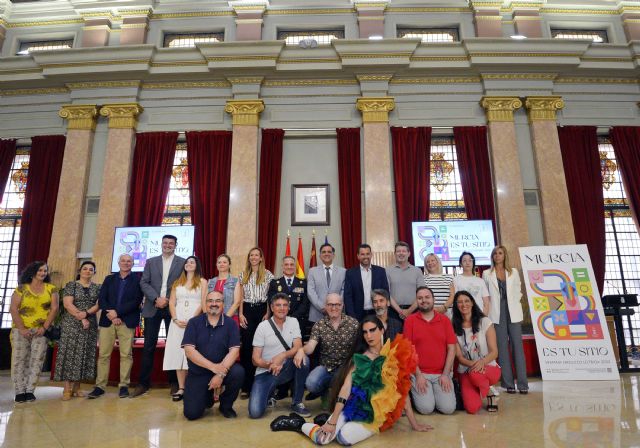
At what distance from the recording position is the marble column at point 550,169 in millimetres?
6211

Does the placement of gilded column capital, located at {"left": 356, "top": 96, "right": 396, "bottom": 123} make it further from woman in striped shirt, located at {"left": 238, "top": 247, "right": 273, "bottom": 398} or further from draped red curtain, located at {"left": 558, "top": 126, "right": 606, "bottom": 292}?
woman in striped shirt, located at {"left": 238, "top": 247, "right": 273, "bottom": 398}

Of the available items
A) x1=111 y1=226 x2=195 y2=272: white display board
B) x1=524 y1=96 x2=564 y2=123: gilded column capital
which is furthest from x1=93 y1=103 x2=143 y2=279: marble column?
x1=524 y1=96 x2=564 y2=123: gilded column capital

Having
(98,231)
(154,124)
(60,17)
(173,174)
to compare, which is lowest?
(98,231)

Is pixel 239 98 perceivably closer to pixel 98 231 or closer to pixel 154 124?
pixel 154 124

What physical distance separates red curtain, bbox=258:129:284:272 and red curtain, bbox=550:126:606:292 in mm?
4682

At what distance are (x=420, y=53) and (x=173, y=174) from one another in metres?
4.71

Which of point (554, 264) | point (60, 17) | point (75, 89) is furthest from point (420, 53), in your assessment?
point (60, 17)

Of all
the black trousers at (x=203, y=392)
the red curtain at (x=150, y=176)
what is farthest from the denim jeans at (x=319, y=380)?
the red curtain at (x=150, y=176)

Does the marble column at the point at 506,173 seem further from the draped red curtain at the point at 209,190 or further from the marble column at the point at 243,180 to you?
the draped red curtain at the point at 209,190

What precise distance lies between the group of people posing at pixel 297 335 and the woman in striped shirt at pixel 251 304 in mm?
10

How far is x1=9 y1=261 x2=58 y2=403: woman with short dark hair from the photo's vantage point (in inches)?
149

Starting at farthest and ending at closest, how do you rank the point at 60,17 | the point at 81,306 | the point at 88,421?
the point at 60,17, the point at 81,306, the point at 88,421

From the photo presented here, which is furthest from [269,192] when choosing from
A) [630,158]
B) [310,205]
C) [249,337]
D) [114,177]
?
[630,158]

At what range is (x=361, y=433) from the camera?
2.46 metres
